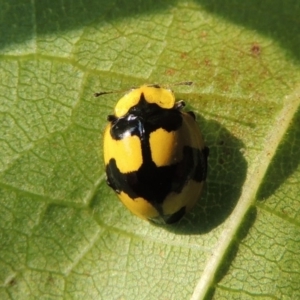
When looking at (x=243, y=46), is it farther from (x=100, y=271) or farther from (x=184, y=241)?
(x=100, y=271)

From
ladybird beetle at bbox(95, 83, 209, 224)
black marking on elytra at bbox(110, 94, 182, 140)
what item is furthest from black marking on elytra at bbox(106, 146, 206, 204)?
black marking on elytra at bbox(110, 94, 182, 140)

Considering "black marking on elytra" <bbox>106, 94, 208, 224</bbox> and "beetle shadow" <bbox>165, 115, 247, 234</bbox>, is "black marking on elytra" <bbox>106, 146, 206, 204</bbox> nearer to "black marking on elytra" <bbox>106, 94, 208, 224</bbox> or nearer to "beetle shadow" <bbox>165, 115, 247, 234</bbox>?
"black marking on elytra" <bbox>106, 94, 208, 224</bbox>

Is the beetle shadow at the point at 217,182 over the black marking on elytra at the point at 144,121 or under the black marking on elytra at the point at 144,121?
under

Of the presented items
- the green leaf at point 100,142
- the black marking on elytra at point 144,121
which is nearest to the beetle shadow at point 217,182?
the green leaf at point 100,142

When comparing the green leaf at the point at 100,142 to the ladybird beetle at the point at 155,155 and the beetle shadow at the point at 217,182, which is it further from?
the ladybird beetle at the point at 155,155

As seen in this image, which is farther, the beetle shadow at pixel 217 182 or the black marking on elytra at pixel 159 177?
the beetle shadow at pixel 217 182

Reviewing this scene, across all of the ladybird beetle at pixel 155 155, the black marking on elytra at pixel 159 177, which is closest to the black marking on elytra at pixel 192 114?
the ladybird beetle at pixel 155 155

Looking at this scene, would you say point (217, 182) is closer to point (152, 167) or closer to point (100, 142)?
point (152, 167)
